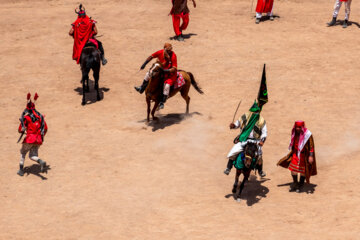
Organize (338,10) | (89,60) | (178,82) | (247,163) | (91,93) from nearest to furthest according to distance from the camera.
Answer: (247,163), (178,82), (89,60), (91,93), (338,10)

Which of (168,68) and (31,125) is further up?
(168,68)

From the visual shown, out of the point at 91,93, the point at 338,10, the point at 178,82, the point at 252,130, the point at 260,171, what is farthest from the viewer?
the point at 338,10

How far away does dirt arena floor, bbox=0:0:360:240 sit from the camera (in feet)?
46.4

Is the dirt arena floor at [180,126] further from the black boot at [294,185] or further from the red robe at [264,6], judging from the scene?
the red robe at [264,6]

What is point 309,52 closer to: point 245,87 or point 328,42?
point 328,42

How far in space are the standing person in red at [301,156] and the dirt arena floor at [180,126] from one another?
16.4 inches

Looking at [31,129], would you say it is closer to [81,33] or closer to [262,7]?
[81,33]

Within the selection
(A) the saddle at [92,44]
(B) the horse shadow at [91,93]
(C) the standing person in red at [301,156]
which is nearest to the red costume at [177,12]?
(B) the horse shadow at [91,93]

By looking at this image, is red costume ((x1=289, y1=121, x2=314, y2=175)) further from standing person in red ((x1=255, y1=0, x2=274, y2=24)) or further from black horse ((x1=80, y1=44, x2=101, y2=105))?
standing person in red ((x1=255, y1=0, x2=274, y2=24))

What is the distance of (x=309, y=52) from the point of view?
23031mm

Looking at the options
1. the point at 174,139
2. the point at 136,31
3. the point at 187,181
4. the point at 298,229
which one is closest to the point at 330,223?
the point at 298,229

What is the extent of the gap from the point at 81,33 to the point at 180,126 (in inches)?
170

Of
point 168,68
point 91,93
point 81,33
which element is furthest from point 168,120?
point 81,33

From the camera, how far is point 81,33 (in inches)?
805
